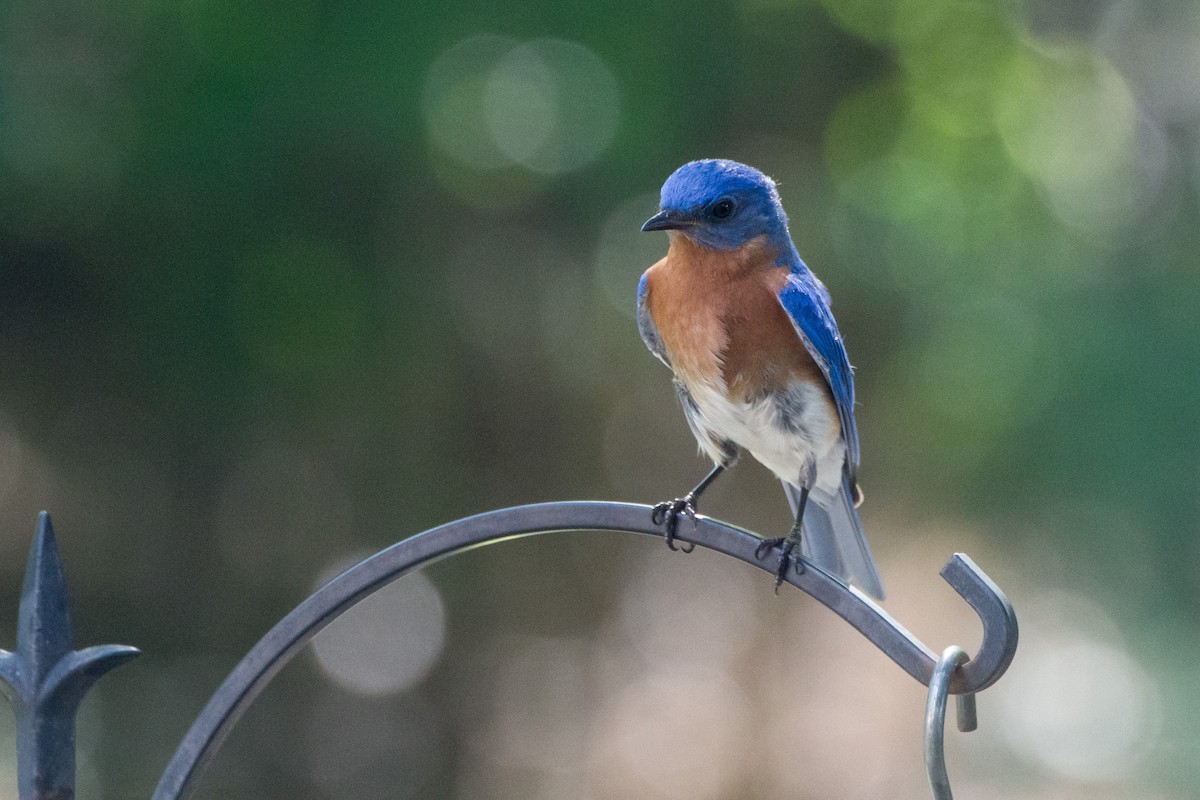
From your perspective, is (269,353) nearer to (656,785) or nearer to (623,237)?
(623,237)

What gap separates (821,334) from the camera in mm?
2674

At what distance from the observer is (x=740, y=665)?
5676 millimetres

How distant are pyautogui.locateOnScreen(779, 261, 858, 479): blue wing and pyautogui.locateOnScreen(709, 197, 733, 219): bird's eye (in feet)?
0.65

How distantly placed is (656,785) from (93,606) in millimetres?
2617

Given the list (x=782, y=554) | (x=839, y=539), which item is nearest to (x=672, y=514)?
(x=782, y=554)

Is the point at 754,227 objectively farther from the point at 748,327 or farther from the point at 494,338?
the point at 494,338

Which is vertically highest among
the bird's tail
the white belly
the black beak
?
the black beak

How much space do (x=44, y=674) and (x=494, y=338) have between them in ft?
12.5

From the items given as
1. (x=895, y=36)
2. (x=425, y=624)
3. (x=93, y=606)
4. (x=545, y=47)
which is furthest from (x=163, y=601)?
(x=895, y=36)

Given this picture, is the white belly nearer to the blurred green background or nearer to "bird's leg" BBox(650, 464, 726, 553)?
"bird's leg" BBox(650, 464, 726, 553)

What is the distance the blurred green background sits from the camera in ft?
16.0

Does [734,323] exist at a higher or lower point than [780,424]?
higher

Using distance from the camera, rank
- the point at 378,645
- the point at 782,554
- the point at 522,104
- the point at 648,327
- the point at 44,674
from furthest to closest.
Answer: the point at 378,645, the point at 522,104, the point at 648,327, the point at 782,554, the point at 44,674

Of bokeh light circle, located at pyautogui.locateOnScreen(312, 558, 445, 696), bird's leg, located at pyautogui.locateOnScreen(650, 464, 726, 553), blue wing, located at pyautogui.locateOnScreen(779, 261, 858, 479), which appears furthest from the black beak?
bokeh light circle, located at pyautogui.locateOnScreen(312, 558, 445, 696)
